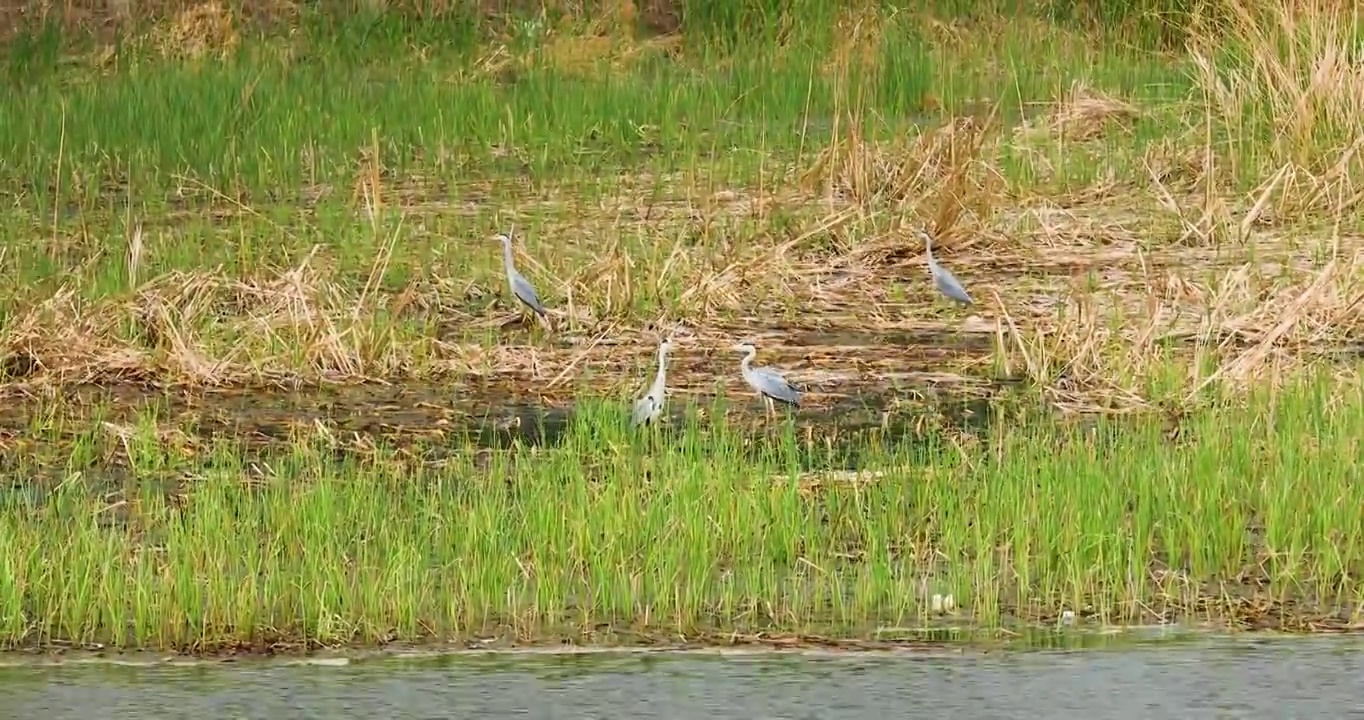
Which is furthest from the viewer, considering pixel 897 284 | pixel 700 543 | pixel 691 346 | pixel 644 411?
pixel 897 284

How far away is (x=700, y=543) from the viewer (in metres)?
6.23

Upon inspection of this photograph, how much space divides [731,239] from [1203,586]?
4769 mm

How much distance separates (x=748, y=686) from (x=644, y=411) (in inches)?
93.1

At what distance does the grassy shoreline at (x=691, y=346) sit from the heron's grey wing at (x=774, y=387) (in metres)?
0.14

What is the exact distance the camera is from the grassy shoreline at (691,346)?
6.06 metres

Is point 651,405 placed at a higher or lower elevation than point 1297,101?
lower

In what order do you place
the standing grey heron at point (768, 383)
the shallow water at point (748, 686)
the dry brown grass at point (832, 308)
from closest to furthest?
1. the shallow water at point (748, 686)
2. the standing grey heron at point (768, 383)
3. the dry brown grass at point (832, 308)

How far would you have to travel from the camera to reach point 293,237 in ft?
35.8

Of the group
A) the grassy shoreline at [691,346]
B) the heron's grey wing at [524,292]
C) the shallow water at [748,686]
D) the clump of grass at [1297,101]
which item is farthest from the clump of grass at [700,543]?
the clump of grass at [1297,101]

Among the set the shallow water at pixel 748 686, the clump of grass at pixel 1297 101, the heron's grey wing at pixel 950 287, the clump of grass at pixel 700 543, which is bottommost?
the shallow water at pixel 748 686

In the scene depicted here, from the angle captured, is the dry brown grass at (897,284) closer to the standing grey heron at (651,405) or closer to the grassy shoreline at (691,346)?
the grassy shoreline at (691,346)

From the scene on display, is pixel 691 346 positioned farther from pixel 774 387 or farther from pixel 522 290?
pixel 774 387

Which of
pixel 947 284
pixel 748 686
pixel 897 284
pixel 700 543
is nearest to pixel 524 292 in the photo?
pixel 947 284

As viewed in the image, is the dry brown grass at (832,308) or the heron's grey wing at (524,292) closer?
the dry brown grass at (832,308)
